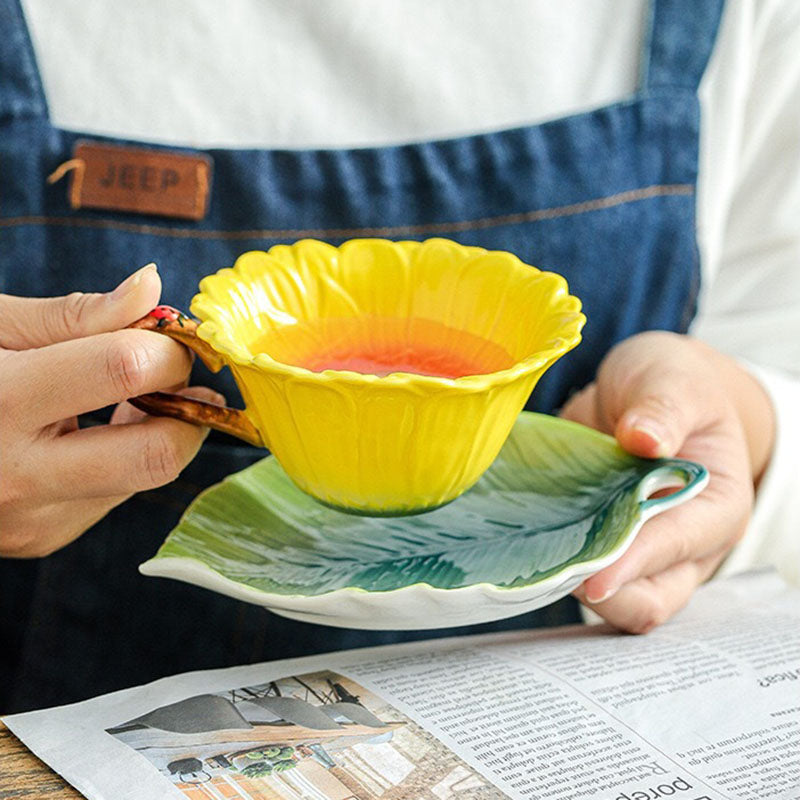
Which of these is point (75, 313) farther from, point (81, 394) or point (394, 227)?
point (394, 227)

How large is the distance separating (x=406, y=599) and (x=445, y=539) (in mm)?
103

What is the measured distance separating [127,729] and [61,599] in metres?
0.35

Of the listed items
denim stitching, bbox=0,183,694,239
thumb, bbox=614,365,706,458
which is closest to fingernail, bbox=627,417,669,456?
thumb, bbox=614,365,706,458

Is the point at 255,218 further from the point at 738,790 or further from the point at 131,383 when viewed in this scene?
the point at 738,790

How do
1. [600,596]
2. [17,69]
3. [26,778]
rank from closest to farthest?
[26,778] → [600,596] → [17,69]

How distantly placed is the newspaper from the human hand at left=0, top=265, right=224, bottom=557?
0.11 metres

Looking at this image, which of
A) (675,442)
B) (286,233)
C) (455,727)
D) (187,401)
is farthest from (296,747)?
(286,233)

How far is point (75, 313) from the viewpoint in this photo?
0.51 meters

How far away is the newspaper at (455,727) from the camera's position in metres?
0.43

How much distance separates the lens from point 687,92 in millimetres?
773

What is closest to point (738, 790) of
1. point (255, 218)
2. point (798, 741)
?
point (798, 741)

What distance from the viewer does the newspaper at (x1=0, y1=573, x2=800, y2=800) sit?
1.41 ft

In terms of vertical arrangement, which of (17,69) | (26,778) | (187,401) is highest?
(17,69)

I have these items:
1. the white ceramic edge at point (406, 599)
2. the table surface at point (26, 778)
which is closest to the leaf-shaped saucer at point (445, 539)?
the white ceramic edge at point (406, 599)
